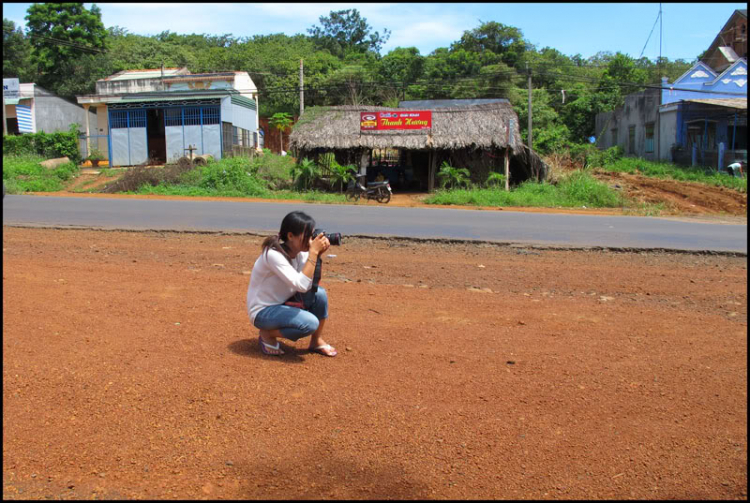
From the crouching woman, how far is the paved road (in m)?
6.74

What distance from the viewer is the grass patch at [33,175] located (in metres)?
23.5

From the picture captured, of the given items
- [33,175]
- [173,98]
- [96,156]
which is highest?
[173,98]

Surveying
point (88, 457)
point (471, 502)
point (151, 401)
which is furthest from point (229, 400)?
point (471, 502)

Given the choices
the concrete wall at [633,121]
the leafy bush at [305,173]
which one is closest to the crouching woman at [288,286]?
the leafy bush at [305,173]

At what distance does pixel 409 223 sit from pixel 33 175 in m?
19.6

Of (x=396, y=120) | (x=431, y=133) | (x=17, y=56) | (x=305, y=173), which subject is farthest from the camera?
(x=17, y=56)

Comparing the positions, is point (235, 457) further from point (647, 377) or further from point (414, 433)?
point (647, 377)

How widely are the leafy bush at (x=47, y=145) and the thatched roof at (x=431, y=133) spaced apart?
12.9m

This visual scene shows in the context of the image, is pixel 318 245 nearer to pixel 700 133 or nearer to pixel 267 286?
pixel 267 286

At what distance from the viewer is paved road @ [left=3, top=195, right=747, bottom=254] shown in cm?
1126

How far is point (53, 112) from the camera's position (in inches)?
1521

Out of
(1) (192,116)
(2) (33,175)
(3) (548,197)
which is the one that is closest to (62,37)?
(1) (192,116)

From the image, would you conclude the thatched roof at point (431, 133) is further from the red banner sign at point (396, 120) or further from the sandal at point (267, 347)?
the sandal at point (267, 347)

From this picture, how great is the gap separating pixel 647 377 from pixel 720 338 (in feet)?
4.92
